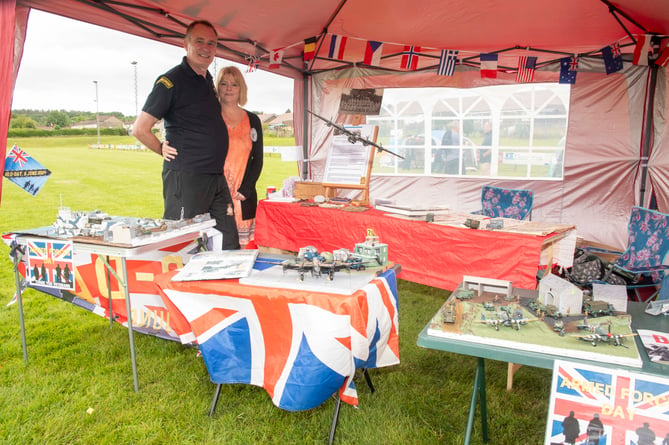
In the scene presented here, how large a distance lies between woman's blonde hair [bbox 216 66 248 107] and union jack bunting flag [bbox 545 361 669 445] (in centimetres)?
269

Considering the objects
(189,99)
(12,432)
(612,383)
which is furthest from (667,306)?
(12,432)

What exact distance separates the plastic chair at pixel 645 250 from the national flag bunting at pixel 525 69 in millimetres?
2001

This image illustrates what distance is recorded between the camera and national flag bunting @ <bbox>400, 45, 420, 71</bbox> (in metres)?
4.76

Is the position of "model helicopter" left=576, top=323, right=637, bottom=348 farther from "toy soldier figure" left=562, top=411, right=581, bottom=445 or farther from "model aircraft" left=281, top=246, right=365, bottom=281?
"model aircraft" left=281, top=246, right=365, bottom=281

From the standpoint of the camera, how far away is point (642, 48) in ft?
12.7

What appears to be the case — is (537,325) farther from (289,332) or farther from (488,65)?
(488,65)

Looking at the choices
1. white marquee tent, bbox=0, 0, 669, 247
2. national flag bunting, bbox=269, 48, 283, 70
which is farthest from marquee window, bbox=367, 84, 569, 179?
national flag bunting, bbox=269, 48, 283, 70

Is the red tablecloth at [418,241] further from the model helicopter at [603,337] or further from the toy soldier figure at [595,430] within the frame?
the toy soldier figure at [595,430]

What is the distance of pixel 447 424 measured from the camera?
6.54 ft

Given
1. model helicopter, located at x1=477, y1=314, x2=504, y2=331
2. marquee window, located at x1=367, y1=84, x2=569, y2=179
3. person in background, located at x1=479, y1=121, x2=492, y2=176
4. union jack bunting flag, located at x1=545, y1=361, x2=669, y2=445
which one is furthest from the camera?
person in background, located at x1=479, y1=121, x2=492, y2=176

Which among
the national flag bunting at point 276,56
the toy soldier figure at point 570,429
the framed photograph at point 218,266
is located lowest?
the toy soldier figure at point 570,429

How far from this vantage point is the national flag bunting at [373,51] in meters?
4.58

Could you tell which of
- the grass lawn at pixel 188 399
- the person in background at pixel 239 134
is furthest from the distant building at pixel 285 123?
the grass lawn at pixel 188 399

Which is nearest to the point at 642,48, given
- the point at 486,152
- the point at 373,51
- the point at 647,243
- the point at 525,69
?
the point at 525,69
